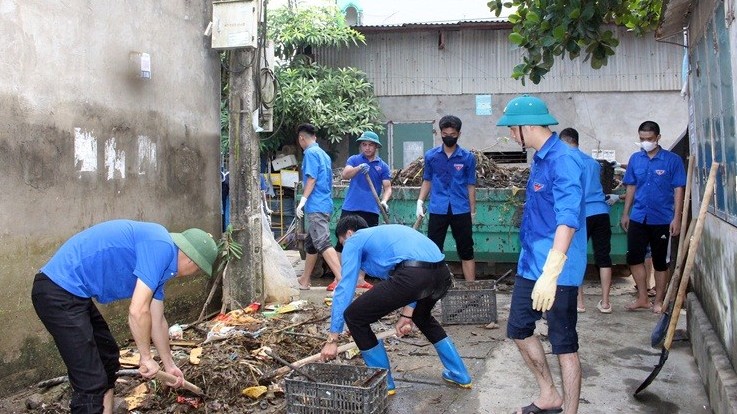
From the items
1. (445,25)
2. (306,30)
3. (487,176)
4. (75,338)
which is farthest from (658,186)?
(306,30)

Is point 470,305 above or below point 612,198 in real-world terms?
→ below

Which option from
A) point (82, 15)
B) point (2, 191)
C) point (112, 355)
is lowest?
point (112, 355)

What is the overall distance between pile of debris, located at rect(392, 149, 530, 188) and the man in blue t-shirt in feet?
19.7

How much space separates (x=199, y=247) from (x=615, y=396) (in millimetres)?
2972

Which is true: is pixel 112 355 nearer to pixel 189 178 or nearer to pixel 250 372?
pixel 250 372

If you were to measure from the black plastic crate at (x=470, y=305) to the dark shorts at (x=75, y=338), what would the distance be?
3.53 m

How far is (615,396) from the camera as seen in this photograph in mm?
4695

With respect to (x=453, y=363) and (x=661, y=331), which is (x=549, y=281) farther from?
(x=661, y=331)

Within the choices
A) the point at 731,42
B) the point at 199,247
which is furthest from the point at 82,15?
the point at 731,42

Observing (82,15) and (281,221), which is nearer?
(82,15)

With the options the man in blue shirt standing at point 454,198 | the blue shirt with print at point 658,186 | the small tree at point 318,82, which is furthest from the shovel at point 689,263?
the small tree at point 318,82

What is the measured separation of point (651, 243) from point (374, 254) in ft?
12.7

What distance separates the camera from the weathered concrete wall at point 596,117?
12.8m

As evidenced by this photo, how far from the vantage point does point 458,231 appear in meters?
7.50
